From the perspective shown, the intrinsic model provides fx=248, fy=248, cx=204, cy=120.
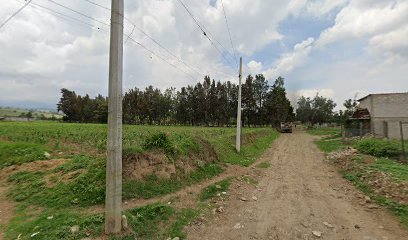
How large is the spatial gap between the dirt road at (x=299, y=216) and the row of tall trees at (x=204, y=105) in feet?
158

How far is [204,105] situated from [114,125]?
57.2 metres

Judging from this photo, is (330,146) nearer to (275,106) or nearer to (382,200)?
(382,200)

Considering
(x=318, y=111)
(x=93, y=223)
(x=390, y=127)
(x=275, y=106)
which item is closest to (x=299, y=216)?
(x=93, y=223)

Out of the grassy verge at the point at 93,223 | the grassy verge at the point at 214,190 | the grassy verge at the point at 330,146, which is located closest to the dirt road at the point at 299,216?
the grassy verge at the point at 214,190

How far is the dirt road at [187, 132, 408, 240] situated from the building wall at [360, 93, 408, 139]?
22738 millimetres

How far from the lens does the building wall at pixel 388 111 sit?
26.9 m

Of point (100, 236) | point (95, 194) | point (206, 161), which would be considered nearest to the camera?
point (100, 236)

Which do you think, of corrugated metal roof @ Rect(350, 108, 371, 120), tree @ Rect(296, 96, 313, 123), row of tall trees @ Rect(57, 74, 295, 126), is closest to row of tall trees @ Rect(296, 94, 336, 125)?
tree @ Rect(296, 96, 313, 123)

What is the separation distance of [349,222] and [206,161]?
21.8ft

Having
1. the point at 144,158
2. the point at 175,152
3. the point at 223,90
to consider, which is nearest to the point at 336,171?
the point at 175,152

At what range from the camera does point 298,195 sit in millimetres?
8211

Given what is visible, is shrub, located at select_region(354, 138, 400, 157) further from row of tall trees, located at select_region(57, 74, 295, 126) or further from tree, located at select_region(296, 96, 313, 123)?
tree, located at select_region(296, 96, 313, 123)

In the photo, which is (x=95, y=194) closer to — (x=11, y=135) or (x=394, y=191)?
Result: (x=394, y=191)

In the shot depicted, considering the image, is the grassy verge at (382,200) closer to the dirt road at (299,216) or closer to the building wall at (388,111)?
the dirt road at (299,216)
